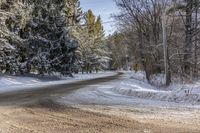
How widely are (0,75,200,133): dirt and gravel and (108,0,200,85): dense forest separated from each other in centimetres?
1707

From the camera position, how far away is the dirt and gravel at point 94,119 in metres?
8.43

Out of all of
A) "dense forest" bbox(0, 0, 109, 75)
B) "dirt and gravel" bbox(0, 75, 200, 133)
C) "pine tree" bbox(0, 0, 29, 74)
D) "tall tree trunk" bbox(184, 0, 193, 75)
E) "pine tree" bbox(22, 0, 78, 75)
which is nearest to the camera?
"dirt and gravel" bbox(0, 75, 200, 133)

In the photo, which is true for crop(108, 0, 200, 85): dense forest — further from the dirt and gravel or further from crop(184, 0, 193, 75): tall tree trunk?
the dirt and gravel

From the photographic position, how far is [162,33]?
Answer: 3369 centimetres

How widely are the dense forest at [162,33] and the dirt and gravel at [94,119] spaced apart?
17071 mm

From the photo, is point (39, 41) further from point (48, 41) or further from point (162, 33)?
point (162, 33)

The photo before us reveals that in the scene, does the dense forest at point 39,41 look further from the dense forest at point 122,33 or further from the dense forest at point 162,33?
the dense forest at point 162,33

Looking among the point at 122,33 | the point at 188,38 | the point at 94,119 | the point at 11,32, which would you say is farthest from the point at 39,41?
the point at 94,119

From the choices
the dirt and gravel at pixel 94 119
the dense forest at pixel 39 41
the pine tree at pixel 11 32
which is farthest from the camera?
the dense forest at pixel 39 41

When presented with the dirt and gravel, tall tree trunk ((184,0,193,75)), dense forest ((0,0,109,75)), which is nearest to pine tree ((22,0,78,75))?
dense forest ((0,0,109,75))

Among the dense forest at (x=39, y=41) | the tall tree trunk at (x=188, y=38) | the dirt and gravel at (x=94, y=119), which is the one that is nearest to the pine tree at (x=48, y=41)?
the dense forest at (x=39, y=41)

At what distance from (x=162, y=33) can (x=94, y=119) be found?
25.1 meters

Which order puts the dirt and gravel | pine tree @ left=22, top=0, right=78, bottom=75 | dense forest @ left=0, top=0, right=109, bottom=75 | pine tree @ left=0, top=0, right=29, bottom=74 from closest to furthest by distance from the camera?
the dirt and gravel, pine tree @ left=0, top=0, right=29, bottom=74, dense forest @ left=0, top=0, right=109, bottom=75, pine tree @ left=22, top=0, right=78, bottom=75

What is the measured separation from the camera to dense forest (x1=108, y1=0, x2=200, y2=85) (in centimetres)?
3166
